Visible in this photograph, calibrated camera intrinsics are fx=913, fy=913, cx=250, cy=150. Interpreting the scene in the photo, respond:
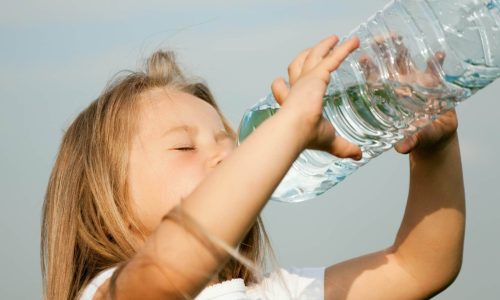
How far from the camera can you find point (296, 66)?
1970 millimetres

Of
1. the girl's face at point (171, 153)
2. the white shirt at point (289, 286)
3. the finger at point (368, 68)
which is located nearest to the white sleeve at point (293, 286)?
the white shirt at point (289, 286)

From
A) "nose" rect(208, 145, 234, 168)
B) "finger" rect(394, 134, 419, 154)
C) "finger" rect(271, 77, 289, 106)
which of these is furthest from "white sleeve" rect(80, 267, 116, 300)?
"finger" rect(394, 134, 419, 154)

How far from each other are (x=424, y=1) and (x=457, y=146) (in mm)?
420

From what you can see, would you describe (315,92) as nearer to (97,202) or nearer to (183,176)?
(183,176)

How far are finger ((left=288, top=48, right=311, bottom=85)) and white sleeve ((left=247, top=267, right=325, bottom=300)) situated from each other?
90 cm

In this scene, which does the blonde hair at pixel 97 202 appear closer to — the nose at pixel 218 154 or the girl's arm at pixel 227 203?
the nose at pixel 218 154

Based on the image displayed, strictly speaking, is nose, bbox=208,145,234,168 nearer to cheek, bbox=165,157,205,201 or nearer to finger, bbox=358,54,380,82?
cheek, bbox=165,157,205,201

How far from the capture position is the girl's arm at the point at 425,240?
8.30 ft

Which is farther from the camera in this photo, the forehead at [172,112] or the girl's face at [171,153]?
the forehead at [172,112]

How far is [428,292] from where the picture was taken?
2631 millimetres

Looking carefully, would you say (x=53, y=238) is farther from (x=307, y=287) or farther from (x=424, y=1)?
(x=424, y=1)

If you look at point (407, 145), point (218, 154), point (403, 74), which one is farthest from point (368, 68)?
point (218, 154)

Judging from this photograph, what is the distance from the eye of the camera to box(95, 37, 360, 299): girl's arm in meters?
1.69

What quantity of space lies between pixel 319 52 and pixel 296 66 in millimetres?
83
